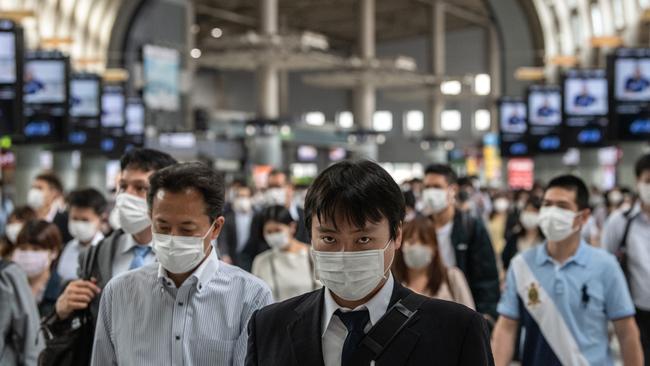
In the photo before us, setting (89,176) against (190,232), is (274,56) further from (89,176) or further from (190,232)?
(190,232)

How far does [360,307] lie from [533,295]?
287cm

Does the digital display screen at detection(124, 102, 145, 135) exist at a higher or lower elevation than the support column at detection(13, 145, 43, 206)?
higher

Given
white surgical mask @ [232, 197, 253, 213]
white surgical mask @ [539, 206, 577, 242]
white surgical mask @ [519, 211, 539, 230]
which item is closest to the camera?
white surgical mask @ [539, 206, 577, 242]

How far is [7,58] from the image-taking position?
13742 mm

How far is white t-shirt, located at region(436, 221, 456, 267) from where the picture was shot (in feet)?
24.9

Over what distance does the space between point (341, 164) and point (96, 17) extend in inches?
1600

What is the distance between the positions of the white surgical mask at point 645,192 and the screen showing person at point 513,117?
81.5 feet

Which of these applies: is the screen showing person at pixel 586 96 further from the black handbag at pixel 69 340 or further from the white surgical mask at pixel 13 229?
the black handbag at pixel 69 340

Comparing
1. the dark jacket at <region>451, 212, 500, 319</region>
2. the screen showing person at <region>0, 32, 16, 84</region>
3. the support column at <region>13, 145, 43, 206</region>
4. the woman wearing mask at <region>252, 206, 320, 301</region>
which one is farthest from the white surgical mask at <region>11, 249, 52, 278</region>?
the support column at <region>13, 145, 43, 206</region>

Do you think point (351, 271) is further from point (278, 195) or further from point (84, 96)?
point (84, 96)

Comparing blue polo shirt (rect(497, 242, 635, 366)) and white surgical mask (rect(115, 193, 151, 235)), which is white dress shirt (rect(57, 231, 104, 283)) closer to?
white surgical mask (rect(115, 193, 151, 235))

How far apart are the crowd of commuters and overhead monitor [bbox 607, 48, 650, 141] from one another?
11.2m

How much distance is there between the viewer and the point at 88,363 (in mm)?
4477

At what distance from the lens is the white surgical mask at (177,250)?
376 centimetres
